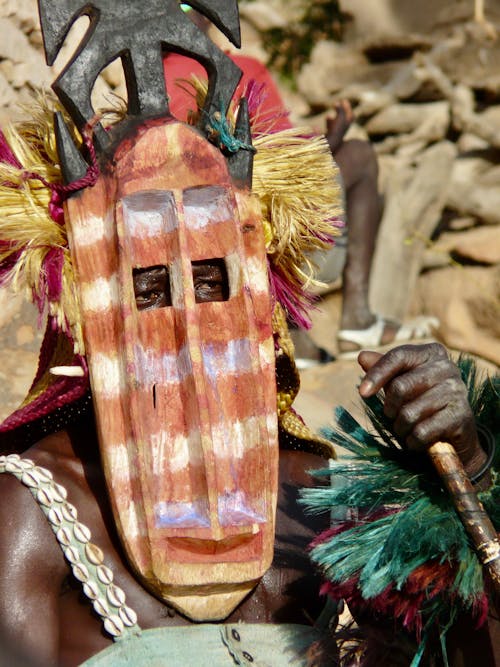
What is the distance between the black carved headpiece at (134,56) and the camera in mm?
2457

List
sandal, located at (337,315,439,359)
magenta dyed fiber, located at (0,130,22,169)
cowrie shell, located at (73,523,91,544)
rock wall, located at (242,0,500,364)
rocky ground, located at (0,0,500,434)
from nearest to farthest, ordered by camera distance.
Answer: cowrie shell, located at (73,523,91,544) < magenta dyed fiber, located at (0,130,22,169) < sandal, located at (337,315,439,359) < rocky ground, located at (0,0,500,434) < rock wall, located at (242,0,500,364)

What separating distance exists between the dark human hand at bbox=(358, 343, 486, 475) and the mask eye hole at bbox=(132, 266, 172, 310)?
494 millimetres

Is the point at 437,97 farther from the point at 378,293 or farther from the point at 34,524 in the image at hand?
the point at 34,524

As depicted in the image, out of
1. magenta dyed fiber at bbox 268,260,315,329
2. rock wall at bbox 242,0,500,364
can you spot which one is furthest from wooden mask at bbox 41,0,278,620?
rock wall at bbox 242,0,500,364

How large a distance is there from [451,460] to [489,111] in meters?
6.94

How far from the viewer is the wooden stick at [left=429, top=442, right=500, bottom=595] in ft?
7.20

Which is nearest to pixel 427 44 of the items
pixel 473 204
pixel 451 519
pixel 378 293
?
pixel 473 204

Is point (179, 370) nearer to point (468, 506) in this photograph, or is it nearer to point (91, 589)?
point (91, 589)

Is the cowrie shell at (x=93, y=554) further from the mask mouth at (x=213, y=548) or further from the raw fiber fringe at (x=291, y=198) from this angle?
the raw fiber fringe at (x=291, y=198)

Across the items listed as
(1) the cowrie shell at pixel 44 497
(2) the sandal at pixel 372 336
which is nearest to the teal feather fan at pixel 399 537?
(1) the cowrie shell at pixel 44 497

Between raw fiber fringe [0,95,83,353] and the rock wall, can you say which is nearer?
raw fiber fringe [0,95,83,353]

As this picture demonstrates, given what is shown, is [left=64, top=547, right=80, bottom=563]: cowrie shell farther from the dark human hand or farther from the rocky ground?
the rocky ground

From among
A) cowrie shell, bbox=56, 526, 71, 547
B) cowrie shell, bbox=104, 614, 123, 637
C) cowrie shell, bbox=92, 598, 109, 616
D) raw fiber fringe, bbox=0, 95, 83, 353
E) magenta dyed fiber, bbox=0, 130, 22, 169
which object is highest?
magenta dyed fiber, bbox=0, 130, 22, 169

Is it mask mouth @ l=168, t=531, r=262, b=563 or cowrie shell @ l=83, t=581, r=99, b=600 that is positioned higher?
mask mouth @ l=168, t=531, r=262, b=563
